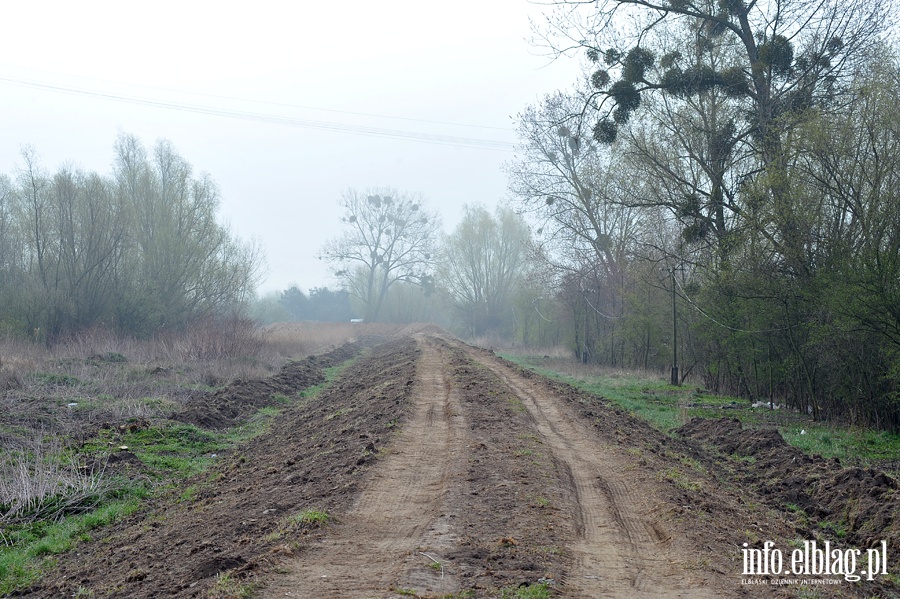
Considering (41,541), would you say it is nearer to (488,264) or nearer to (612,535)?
(612,535)

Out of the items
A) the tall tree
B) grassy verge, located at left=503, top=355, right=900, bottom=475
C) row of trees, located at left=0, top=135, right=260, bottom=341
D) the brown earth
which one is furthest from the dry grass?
the tall tree

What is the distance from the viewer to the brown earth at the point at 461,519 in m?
5.43

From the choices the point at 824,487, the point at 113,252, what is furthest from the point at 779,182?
the point at 113,252

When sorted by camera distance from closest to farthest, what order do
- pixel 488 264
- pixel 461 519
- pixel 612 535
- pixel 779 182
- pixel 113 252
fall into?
pixel 612 535
pixel 461 519
pixel 779 182
pixel 113 252
pixel 488 264

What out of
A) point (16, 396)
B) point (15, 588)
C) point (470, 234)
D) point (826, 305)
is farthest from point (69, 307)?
point (470, 234)

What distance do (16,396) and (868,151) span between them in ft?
65.1

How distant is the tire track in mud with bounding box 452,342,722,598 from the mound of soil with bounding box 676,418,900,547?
2.30 metres

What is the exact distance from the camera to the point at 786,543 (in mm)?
6832

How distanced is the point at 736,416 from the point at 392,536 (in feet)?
45.8

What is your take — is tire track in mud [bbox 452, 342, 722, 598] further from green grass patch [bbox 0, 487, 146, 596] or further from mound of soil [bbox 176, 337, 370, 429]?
mound of soil [bbox 176, 337, 370, 429]

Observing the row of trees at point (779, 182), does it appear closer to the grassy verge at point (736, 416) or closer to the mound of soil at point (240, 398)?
the grassy verge at point (736, 416)

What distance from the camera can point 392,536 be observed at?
21.2 feet

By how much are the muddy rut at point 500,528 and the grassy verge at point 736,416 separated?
494 centimetres

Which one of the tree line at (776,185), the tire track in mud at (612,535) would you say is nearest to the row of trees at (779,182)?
the tree line at (776,185)
